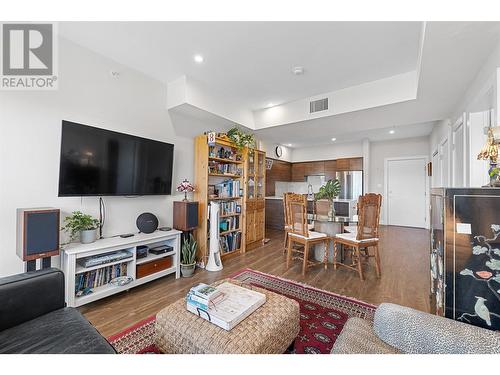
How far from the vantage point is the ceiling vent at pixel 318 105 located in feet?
10.9

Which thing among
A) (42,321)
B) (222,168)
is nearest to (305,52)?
(222,168)

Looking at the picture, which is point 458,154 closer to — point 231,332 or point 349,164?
point 349,164

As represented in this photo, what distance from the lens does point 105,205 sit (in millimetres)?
2451

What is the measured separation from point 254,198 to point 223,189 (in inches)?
29.9

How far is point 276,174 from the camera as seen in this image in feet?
20.7

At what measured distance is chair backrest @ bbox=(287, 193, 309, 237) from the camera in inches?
111

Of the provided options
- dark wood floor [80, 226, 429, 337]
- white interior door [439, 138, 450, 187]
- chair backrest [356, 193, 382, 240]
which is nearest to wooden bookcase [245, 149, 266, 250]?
dark wood floor [80, 226, 429, 337]

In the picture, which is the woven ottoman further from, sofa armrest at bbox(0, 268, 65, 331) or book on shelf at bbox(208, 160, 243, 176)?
book on shelf at bbox(208, 160, 243, 176)

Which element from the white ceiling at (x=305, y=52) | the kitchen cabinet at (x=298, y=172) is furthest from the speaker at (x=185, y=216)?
the kitchen cabinet at (x=298, y=172)

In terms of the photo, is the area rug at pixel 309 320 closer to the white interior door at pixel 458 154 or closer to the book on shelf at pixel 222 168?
the book on shelf at pixel 222 168

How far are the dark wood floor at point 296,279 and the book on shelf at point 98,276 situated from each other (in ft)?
0.58
